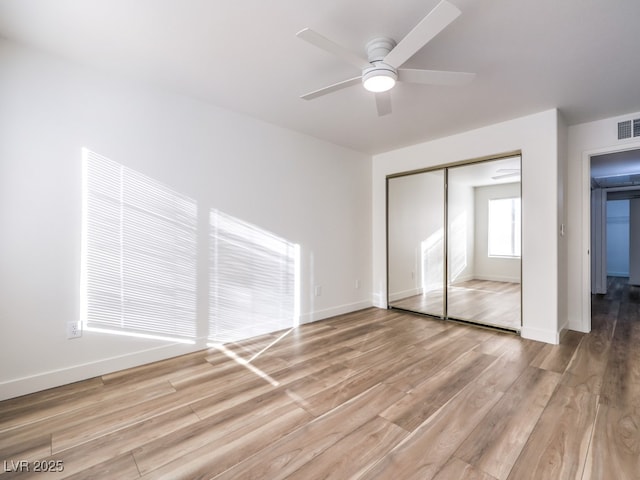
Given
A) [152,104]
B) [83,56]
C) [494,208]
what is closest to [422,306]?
[494,208]

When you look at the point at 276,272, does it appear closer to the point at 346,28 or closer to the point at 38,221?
the point at 38,221

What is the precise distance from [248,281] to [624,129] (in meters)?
4.42

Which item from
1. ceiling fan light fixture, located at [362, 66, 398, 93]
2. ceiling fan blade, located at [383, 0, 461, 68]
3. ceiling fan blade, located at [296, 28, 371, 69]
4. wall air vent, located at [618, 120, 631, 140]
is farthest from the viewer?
wall air vent, located at [618, 120, 631, 140]

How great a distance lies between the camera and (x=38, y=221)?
7.07 feet

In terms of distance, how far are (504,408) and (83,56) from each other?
3.84 m

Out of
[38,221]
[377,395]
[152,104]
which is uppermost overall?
[152,104]

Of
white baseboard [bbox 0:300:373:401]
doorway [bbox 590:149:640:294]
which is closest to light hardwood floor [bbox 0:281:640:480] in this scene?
white baseboard [bbox 0:300:373:401]

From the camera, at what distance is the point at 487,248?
149 inches

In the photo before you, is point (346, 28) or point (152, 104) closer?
point (346, 28)

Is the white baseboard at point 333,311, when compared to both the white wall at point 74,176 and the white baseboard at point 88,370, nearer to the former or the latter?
the white wall at point 74,176

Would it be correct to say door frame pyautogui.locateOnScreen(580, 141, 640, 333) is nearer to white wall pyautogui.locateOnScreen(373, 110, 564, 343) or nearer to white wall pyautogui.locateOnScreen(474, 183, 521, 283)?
white wall pyautogui.locateOnScreen(373, 110, 564, 343)

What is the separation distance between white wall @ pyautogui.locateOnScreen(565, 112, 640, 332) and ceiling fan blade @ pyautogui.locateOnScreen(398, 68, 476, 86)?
252 cm

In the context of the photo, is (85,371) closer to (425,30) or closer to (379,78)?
(379,78)

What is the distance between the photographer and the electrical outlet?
2.28m
